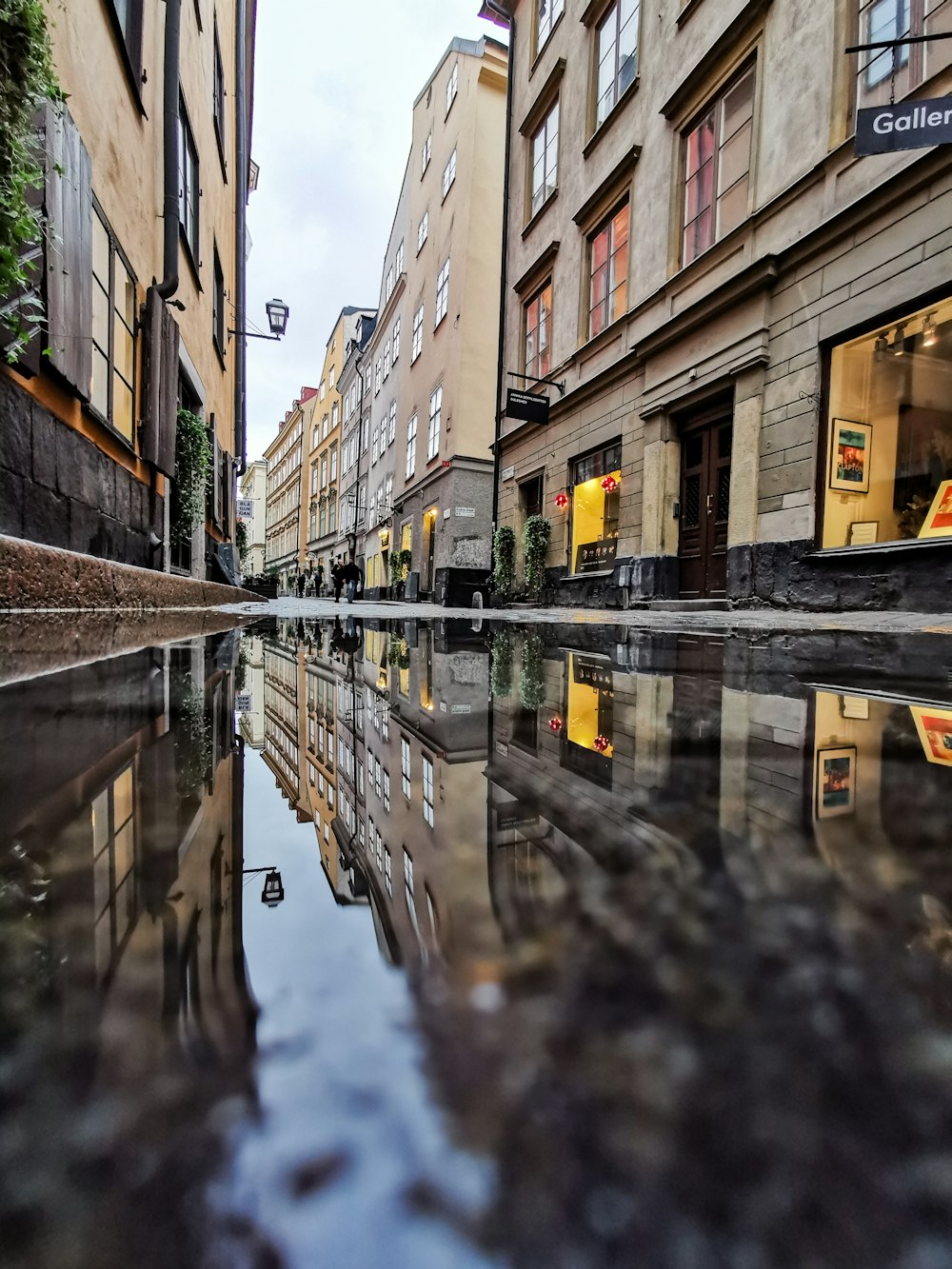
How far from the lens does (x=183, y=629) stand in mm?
2516

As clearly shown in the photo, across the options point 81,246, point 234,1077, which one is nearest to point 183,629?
point 81,246

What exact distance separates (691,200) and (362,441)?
17854 mm

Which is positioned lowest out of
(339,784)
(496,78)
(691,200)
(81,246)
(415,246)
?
(339,784)

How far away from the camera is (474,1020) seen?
0.74 feet

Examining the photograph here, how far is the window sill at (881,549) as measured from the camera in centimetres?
457

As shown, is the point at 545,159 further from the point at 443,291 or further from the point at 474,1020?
the point at 474,1020

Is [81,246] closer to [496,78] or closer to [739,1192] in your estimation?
[739,1192]

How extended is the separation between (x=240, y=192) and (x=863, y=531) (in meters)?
10.8

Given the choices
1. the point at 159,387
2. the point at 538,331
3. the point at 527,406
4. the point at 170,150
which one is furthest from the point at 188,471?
the point at 538,331

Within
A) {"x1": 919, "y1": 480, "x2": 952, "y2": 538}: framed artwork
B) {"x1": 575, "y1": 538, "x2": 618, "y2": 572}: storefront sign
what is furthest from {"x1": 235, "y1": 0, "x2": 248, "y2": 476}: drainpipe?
{"x1": 919, "y1": 480, "x2": 952, "y2": 538}: framed artwork

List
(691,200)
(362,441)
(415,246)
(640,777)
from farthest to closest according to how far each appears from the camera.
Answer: (362,441) → (415,246) → (691,200) → (640,777)

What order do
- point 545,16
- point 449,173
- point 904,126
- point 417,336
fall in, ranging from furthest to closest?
point 417,336 < point 449,173 < point 545,16 < point 904,126

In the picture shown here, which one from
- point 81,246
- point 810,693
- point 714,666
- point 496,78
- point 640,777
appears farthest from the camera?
point 496,78

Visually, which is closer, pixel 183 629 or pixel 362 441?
pixel 183 629
